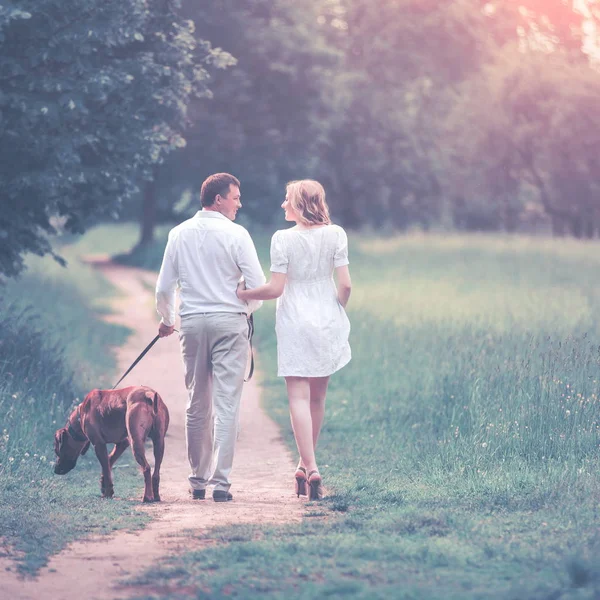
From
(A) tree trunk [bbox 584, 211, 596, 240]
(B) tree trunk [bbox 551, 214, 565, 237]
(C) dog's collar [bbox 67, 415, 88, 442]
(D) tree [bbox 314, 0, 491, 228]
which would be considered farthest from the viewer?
(B) tree trunk [bbox 551, 214, 565, 237]

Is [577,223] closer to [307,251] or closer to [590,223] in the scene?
[590,223]

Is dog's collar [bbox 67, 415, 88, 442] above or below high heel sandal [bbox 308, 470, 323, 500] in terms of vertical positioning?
above

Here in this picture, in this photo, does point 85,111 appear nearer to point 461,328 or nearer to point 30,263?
point 461,328

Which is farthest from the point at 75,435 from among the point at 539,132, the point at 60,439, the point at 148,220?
the point at 539,132

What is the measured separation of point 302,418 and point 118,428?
1215mm

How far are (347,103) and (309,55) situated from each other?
8502 millimetres

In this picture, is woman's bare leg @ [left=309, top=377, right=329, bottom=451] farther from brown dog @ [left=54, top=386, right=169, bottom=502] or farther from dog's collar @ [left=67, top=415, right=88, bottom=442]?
dog's collar @ [left=67, top=415, right=88, bottom=442]

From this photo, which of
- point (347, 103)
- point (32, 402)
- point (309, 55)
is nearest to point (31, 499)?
point (32, 402)

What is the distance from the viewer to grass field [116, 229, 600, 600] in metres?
4.91

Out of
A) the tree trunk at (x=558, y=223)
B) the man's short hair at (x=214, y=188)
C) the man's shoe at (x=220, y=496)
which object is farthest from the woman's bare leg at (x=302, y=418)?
the tree trunk at (x=558, y=223)

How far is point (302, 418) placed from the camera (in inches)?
285

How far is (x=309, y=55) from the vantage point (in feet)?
107

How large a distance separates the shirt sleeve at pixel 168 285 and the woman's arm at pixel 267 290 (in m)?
0.45

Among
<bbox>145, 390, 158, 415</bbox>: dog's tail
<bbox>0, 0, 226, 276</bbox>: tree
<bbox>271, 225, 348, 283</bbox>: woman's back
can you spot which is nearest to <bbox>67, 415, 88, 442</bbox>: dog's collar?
<bbox>145, 390, 158, 415</bbox>: dog's tail
